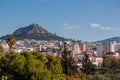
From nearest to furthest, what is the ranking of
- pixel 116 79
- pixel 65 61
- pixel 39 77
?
pixel 39 77 < pixel 116 79 < pixel 65 61

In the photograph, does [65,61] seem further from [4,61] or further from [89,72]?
[4,61]

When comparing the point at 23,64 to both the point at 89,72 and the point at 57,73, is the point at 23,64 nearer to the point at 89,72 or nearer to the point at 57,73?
the point at 57,73

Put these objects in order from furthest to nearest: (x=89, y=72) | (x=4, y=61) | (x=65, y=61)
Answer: (x=89, y=72) < (x=65, y=61) < (x=4, y=61)

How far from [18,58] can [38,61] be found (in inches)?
56.5

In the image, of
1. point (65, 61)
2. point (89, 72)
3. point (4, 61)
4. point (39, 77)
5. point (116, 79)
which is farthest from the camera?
point (89, 72)

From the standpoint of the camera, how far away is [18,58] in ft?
84.3

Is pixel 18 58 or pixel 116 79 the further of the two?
pixel 116 79

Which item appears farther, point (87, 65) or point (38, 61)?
point (87, 65)

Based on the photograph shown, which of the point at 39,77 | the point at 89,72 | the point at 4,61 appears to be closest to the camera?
the point at 39,77

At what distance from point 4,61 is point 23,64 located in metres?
1.66

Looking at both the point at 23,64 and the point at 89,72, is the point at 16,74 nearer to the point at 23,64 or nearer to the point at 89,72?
the point at 23,64

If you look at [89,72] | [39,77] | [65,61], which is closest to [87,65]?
[89,72]

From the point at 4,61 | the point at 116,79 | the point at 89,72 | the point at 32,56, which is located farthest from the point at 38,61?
the point at 89,72

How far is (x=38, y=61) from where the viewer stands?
26.2 metres
